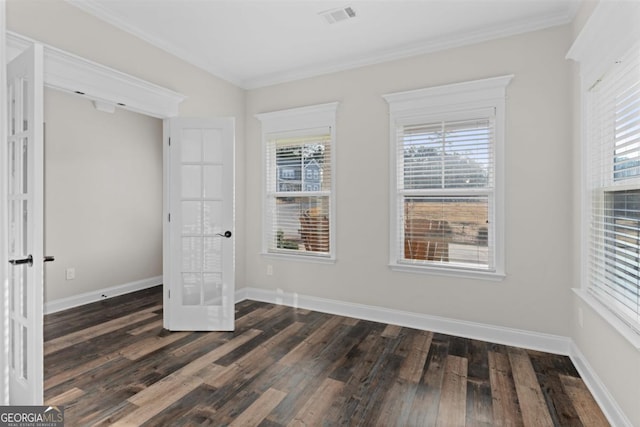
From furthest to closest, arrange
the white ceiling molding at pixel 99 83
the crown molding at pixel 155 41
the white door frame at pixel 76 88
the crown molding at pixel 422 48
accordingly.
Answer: the crown molding at pixel 422 48 < the crown molding at pixel 155 41 < the white ceiling molding at pixel 99 83 < the white door frame at pixel 76 88

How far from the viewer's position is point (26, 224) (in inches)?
73.2

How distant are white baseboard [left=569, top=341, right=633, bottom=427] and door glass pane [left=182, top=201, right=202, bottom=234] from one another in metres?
3.32

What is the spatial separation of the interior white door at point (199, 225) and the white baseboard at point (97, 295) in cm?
158

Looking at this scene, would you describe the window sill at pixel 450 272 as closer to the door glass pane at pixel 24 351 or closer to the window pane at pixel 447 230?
the window pane at pixel 447 230

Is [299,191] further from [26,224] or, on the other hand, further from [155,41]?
[26,224]

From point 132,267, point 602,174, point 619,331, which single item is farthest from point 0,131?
point 132,267

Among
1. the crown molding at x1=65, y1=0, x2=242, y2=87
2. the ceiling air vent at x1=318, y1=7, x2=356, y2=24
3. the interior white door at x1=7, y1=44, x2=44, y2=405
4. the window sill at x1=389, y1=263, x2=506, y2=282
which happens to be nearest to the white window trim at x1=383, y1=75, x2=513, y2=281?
the window sill at x1=389, y1=263, x2=506, y2=282

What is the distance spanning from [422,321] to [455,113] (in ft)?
6.64

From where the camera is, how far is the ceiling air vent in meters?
2.76

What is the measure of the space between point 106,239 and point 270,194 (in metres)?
2.35

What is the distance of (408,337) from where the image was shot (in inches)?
125

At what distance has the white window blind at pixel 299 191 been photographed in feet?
12.8

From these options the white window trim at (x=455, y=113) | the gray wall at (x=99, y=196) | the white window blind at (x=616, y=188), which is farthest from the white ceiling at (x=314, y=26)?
the gray wall at (x=99, y=196)

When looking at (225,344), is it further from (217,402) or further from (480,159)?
(480,159)
